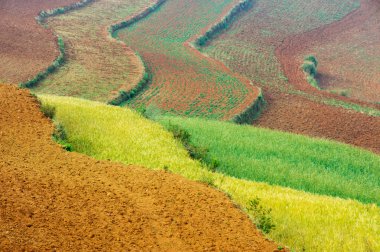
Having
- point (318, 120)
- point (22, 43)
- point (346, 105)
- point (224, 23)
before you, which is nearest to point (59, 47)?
point (22, 43)

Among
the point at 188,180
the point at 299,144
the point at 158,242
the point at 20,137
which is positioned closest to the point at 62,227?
the point at 158,242

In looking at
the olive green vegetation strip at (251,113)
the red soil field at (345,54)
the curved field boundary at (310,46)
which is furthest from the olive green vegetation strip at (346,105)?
the olive green vegetation strip at (251,113)

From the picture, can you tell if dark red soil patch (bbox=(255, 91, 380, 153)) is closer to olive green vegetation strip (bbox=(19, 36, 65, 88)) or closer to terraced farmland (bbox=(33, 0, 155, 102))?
terraced farmland (bbox=(33, 0, 155, 102))

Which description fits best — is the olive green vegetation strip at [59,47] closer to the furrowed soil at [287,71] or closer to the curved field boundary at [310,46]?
the furrowed soil at [287,71]

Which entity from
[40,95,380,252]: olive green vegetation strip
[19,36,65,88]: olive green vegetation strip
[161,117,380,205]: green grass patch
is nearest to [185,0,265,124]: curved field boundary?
[161,117,380,205]: green grass patch

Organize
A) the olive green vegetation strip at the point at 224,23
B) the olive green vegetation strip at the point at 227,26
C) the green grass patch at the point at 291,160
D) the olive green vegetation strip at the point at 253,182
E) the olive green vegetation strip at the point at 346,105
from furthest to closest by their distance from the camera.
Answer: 1. the olive green vegetation strip at the point at 224,23
2. the olive green vegetation strip at the point at 346,105
3. the olive green vegetation strip at the point at 227,26
4. the green grass patch at the point at 291,160
5. the olive green vegetation strip at the point at 253,182

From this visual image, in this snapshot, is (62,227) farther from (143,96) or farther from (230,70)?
(230,70)
